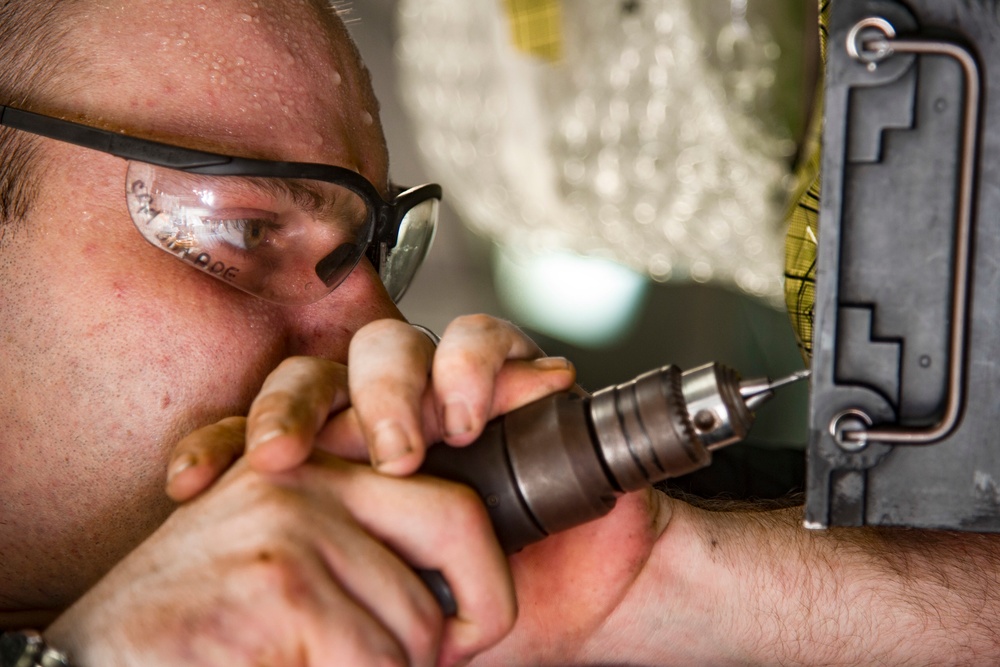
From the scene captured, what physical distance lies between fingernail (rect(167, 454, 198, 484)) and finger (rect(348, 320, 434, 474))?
140mm

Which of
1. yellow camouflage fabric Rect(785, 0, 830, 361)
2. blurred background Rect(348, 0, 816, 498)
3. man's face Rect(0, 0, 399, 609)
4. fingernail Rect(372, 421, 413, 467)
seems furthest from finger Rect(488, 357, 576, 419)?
blurred background Rect(348, 0, 816, 498)

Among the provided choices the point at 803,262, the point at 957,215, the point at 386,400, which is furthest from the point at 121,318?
the point at 803,262

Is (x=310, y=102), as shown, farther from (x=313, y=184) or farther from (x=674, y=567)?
(x=674, y=567)

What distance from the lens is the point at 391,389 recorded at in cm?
73

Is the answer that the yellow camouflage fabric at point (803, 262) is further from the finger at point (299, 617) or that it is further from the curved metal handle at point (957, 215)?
the finger at point (299, 617)

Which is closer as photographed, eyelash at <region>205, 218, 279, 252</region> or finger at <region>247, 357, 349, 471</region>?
finger at <region>247, 357, 349, 471</region>

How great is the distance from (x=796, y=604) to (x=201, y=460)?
765 mm

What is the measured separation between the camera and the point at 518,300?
3.43 metres

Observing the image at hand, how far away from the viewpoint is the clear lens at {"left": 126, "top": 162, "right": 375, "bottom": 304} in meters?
0.97

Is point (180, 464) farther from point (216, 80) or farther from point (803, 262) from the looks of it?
point (803, 262)

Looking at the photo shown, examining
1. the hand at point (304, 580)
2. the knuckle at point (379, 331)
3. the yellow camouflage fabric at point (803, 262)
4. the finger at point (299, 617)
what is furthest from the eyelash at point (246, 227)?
the yellow camouflage fabric at point (803, 262)

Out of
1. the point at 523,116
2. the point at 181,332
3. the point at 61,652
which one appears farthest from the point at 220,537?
the point at 523,116

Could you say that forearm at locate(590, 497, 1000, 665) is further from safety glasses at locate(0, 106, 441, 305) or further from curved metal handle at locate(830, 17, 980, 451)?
safety glasses at locate(0, 106, 441, 305)

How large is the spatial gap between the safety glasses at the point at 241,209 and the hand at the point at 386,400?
0.79 feet
